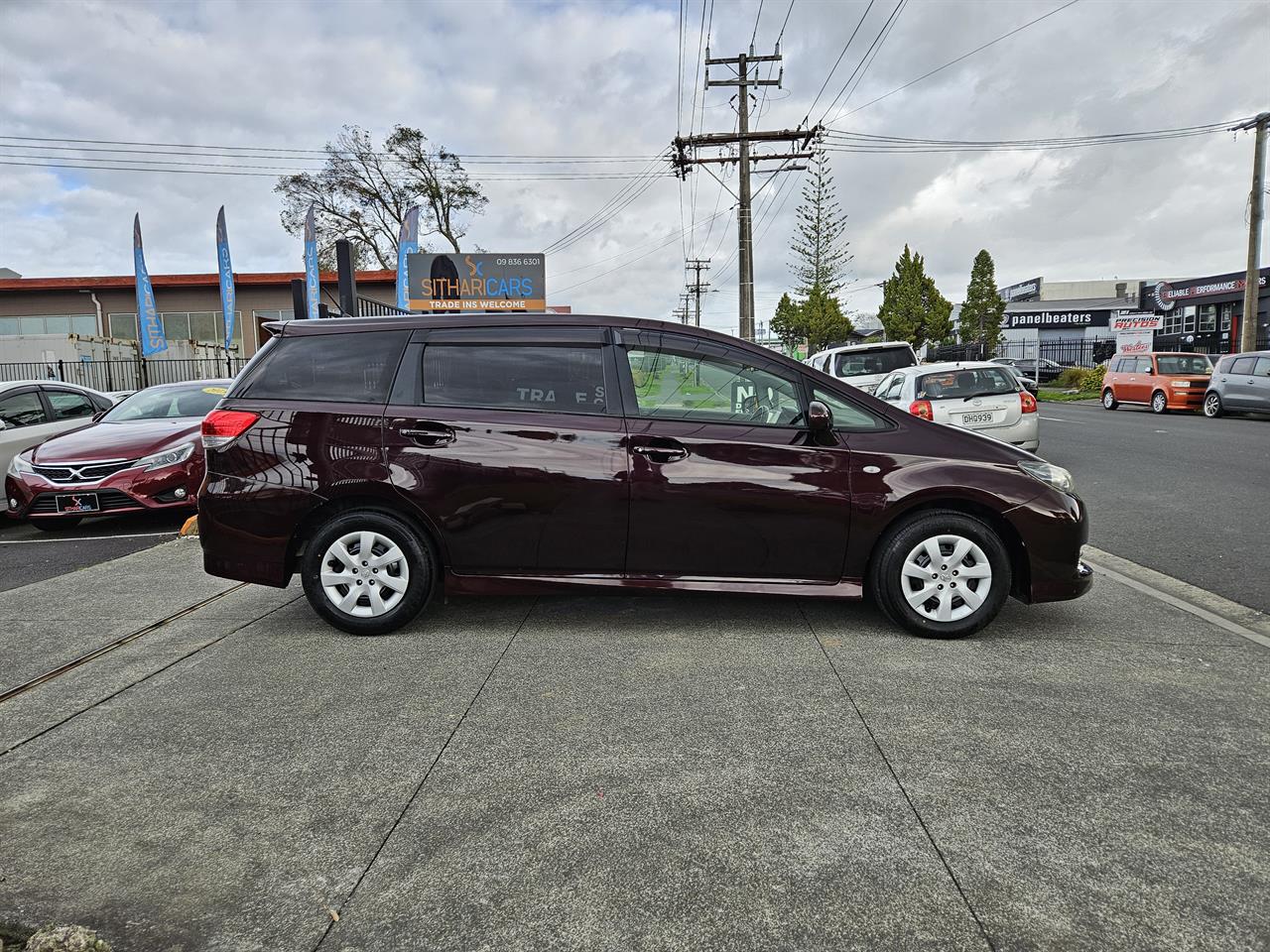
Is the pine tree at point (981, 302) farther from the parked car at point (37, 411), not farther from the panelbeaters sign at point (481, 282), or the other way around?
the parked car at point (37, 411)

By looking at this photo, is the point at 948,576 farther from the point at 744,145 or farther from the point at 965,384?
the point at 744,145

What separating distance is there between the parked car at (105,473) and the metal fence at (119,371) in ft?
48.6

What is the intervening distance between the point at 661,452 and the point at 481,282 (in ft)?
86.4

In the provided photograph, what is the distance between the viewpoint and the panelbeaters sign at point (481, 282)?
94.4 feet

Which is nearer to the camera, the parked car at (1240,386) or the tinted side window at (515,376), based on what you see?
the tinted side window at (515,376)

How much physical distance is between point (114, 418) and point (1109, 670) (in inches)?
391

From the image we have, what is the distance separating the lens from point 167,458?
8.41m

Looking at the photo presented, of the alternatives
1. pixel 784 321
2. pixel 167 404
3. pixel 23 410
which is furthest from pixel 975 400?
pixel 784 321

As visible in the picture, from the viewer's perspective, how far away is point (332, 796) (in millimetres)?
2863

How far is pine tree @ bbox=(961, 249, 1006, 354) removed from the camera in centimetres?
6988

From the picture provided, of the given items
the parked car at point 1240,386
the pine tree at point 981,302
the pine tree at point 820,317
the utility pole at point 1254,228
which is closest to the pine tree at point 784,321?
the pine tree at point 820,317

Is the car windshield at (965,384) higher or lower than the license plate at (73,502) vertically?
higher

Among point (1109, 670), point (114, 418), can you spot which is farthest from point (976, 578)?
point (114, 418)

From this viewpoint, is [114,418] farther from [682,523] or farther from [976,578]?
[976,578]
